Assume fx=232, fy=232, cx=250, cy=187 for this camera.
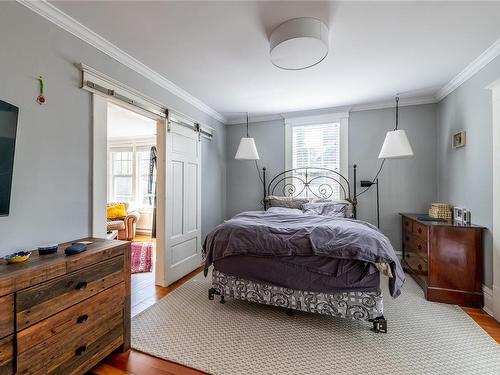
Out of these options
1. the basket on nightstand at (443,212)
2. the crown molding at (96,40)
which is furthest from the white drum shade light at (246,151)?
the basket on nightstand at (443,212)

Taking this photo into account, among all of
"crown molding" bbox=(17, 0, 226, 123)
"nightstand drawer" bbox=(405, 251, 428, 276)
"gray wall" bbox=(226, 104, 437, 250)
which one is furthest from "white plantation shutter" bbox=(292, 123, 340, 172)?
"crown molding" bbox=(17, 0, 226, 123)

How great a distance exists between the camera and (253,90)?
316cm

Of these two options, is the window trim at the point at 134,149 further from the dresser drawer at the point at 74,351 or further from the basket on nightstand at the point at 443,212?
the basket on nightstand at the point at 443,212

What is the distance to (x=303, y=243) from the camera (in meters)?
2.05

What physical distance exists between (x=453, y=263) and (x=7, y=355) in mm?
3591

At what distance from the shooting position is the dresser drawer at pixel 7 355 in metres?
1.10

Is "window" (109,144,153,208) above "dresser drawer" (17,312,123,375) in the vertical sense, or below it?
above

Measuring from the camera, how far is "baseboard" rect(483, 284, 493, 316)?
2.27m

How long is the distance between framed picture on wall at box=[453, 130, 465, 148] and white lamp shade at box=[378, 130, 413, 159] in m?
0.49

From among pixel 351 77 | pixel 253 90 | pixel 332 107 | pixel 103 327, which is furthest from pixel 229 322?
pixel 332 107

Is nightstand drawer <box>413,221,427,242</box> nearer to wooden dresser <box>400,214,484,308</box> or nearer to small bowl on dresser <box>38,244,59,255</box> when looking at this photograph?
wooden dresser <box>400,214,484,308</box>

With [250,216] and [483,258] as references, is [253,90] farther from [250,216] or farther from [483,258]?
[483,258]

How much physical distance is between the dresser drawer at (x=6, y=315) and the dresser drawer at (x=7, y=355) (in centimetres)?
4

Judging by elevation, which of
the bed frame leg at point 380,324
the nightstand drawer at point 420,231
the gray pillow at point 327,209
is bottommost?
the bed frame leg at point 380,324
